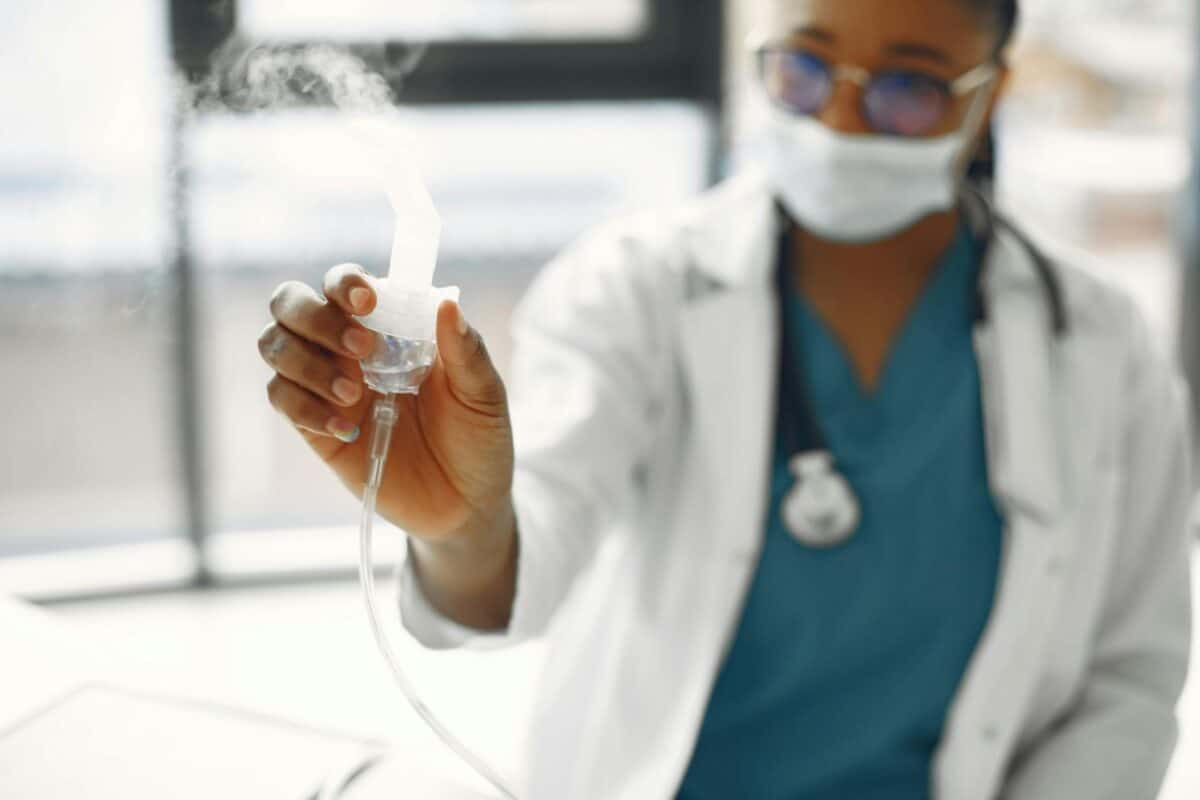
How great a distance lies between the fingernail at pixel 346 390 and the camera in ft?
2.41

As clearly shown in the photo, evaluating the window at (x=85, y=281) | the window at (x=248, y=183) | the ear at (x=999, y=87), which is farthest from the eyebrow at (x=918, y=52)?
the window at (x=85, y=281)

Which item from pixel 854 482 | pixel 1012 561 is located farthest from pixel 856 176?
pixel 1012 561

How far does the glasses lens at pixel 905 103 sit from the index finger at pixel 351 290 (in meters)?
0.74

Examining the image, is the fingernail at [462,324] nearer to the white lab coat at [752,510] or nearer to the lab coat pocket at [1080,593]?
the white lab coat at [752,510]

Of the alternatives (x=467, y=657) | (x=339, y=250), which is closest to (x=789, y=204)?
(x=467, y=657)

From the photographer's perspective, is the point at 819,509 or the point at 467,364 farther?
the point at 819,509

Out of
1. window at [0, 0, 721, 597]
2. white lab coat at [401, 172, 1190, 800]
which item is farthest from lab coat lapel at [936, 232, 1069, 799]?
window at [0, 0, 721, 597]

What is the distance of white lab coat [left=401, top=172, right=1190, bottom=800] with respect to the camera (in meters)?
1.22

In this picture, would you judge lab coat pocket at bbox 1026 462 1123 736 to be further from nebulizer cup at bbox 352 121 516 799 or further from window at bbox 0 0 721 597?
window at bbox 0 0 721 597

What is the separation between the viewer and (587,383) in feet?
3.94

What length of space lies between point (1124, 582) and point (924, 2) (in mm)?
644

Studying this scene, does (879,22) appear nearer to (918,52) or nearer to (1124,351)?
(918,52)

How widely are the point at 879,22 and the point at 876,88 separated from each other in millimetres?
66

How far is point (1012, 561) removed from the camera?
1.25m
